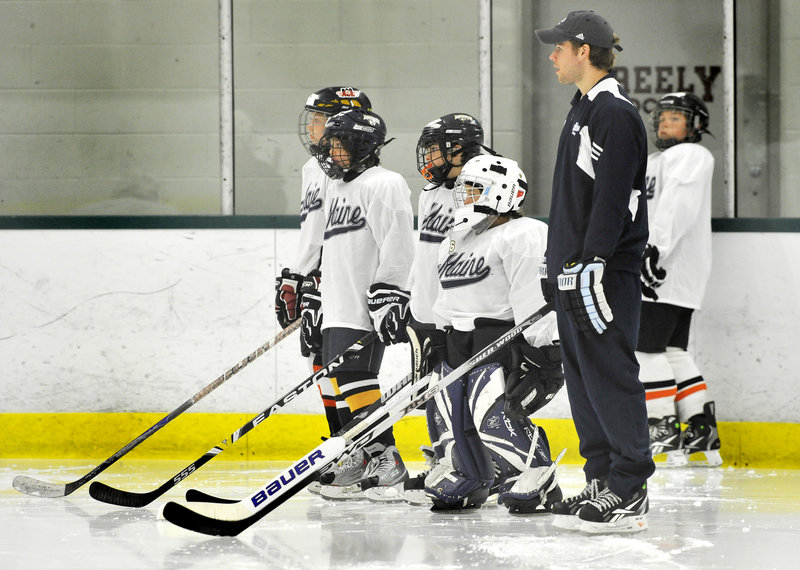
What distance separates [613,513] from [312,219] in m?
1.69

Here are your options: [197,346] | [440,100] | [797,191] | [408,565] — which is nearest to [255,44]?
[440,100]

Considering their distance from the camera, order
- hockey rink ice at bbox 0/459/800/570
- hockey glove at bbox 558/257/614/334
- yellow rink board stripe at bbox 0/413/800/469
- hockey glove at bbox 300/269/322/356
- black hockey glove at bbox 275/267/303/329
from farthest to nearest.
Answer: yellow rink board stripe at bbox 0/413/800/469 < black hockey glove at bbox 275/267/303/329 < hockey glove at bbox 300/269/322/356 < hockey glove at bbox 558/257/614/334 < hockey rink ice at bbox 0/459/800/570

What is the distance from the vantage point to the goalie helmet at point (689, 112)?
4859 mm

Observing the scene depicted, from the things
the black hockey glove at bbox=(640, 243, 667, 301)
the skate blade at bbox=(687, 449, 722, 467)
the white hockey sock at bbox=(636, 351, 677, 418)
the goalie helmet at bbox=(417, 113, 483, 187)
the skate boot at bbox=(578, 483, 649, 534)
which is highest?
the goalie helmet at bbox=(417, 113, 483, 187)

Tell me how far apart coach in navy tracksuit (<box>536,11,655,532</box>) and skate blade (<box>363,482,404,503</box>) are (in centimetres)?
78

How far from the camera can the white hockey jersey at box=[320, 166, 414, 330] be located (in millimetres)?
3967

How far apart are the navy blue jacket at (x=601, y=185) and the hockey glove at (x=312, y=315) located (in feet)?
4.04

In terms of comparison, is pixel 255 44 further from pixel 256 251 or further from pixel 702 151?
pixel 702 151

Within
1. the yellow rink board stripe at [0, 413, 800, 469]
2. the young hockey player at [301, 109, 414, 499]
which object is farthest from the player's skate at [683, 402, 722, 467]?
the young hockey player at [301, 109, 414, 499]

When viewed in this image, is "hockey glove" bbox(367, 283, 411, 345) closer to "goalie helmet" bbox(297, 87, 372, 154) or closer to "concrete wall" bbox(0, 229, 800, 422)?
"goalie helmet" bbox(297, 87, 372, 154)

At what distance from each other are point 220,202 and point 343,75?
0.79 m

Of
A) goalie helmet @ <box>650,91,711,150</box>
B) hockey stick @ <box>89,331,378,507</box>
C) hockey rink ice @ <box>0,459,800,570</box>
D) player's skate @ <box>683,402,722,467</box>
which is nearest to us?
hockey rink ice @ <box>0,459,800,570</box>

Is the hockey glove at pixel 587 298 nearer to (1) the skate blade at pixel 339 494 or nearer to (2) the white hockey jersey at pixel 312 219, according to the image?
(1) the skate blade at pixel 339 494

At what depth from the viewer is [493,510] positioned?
3.58 meters
